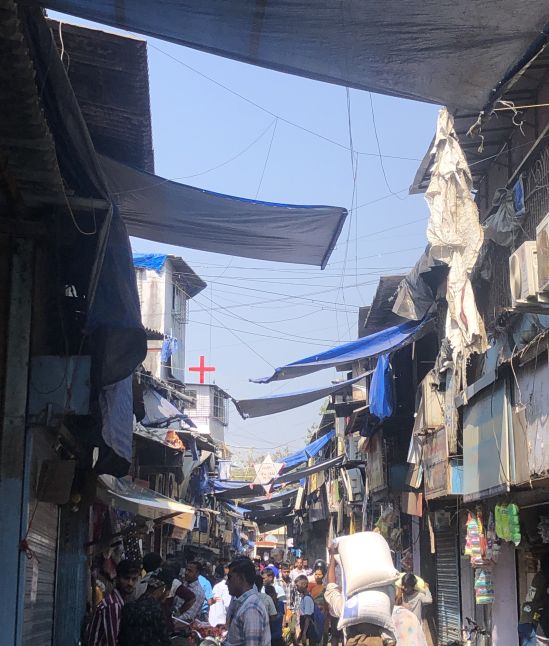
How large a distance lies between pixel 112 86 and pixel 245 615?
4.82 metres

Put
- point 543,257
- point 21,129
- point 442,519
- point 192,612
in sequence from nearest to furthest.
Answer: point 21,129, point 543,257, point 192,612, point 442,519

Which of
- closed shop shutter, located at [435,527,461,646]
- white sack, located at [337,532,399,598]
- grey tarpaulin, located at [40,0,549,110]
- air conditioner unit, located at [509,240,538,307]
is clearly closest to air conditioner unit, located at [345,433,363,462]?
closed shop shutter, located at [435,527,461,646]

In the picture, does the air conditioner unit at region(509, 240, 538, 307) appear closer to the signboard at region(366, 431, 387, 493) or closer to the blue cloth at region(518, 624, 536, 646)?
the blue cloth at region(518, 624, 536, 646)

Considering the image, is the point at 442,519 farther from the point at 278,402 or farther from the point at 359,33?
the point at 359,33

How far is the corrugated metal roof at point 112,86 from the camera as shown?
704 centimetres

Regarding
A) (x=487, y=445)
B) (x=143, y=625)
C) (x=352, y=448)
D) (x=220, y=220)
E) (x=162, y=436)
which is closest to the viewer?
(x=143, y=625)

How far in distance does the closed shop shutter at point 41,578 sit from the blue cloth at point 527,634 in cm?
536

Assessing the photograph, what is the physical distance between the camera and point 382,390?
14.7 m

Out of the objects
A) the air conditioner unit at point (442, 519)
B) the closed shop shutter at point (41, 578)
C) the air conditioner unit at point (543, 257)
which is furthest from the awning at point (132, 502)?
the air conditioner unit at point (543, 257)

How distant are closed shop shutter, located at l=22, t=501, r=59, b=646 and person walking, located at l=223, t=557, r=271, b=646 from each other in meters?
1.86

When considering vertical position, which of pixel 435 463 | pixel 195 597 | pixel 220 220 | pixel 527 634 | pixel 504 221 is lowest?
pixel 527 634

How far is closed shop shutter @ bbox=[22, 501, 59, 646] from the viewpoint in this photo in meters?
7.51

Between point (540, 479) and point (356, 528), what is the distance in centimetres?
1802

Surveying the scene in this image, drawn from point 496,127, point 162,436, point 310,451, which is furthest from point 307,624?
point 310,451
